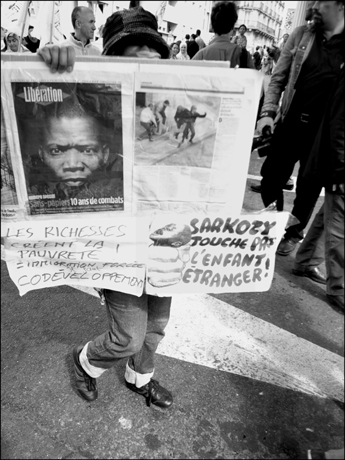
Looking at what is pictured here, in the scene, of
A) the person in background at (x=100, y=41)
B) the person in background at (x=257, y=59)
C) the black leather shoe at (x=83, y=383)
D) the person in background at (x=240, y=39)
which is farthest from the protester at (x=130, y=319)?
the person in background at (x=257, y=59)

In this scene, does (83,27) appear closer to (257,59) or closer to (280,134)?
(280,134)

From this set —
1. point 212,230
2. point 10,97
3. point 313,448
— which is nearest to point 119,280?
point 212,230

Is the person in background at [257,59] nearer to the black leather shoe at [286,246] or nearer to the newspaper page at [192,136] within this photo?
the black leather shoe at [286,246]

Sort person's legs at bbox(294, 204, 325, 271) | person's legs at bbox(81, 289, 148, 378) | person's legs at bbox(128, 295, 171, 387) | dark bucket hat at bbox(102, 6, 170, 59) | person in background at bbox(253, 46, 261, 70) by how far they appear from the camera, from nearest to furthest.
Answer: dark bucket hat at bbox(102, 6, 170, 59), person's legs at bbox(81, 289, 148, 378), person's legs at bbox(128, 295, 171, 387), person's legs at bbox(294, 204, 325, 271), person in background at bbox(253, 46, 261, 70)

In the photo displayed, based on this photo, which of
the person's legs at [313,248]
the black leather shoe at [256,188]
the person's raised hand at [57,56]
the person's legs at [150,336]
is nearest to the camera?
the person's raised hand at [57,56]

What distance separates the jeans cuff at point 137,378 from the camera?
1832 millimetres

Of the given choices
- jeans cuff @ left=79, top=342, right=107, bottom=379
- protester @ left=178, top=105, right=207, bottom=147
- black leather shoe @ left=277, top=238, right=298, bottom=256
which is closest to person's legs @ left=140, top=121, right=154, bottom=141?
protester @ left=178, top=105, right=207, bottom=147

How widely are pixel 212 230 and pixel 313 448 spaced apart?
1175 millimetres

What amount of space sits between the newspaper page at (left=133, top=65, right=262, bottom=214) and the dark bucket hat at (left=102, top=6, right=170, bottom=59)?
232 mm

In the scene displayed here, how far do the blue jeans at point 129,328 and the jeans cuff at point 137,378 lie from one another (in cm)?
10

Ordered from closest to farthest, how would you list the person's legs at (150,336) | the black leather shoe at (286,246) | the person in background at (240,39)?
the person's legs at (150,336) < the black leather shoe at (286,246) < the person in background at (240,39)

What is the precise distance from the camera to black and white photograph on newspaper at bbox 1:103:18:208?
112cm

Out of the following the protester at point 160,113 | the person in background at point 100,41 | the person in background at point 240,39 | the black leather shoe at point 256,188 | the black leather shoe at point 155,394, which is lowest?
the black leather shoe at point 155,394

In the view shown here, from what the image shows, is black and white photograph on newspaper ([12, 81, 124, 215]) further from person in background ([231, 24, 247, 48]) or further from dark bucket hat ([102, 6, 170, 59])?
person in background ([231, 24, 247, 48])
